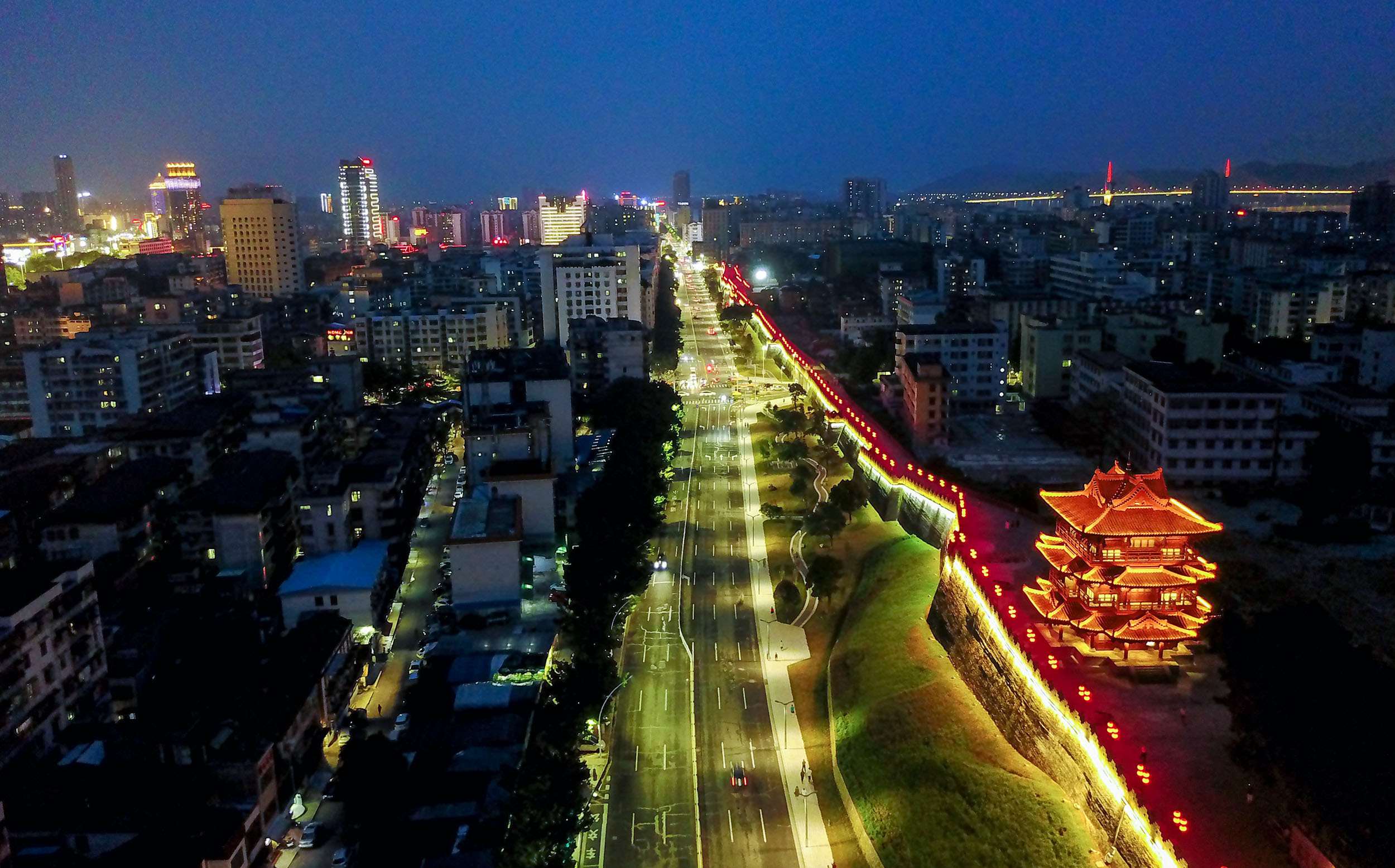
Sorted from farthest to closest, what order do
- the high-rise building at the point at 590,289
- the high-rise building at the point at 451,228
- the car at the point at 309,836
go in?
the high-rise building at the point at 451,228 < the high-rise building at the point at 590,289 < the car at the point at 309,836

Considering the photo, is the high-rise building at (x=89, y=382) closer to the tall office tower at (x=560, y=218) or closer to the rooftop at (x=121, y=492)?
the rooftop at (x=121, y=492)

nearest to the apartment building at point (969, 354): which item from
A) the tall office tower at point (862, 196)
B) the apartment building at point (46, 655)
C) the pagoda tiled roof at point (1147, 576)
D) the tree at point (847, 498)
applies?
the tree at point (847, 498)

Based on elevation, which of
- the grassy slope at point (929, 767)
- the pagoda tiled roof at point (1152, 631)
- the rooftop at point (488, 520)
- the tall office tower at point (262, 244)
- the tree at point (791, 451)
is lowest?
the grassy slope at point (929, 767)

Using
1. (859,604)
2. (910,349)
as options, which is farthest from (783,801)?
(910,349)

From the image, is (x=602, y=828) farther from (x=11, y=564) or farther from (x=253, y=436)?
(x=253, y=436)

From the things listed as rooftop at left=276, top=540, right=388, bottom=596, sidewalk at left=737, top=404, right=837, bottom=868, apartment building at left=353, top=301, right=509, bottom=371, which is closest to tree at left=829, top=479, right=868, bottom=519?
sidewalk at left=737, top=404, right=837, bottom=868

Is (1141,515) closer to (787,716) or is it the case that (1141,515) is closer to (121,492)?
(787,716)

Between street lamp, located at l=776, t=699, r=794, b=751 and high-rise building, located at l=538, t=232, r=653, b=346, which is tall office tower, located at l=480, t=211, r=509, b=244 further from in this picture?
street lamp, located at l=776, t=699, r=794, b=751

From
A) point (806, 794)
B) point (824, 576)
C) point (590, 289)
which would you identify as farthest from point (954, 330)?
point (806, 794)
